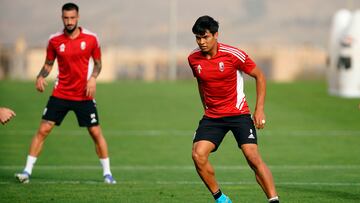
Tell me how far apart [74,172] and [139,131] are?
9698 mm

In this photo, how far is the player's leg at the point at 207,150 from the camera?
40.9 ft

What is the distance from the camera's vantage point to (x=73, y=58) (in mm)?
16219

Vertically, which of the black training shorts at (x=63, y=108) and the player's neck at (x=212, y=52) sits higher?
the player's neck at (x=212, y=52)

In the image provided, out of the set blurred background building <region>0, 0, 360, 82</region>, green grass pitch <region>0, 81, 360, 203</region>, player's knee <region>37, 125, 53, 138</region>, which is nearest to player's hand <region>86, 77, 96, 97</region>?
player's knee <region>37, 125, 53, 138</region>

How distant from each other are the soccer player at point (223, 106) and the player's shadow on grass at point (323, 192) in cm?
210

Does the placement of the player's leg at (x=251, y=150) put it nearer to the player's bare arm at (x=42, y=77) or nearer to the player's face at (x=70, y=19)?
the player's face at (x=70, y=19)

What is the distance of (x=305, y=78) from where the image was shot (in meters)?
68.2

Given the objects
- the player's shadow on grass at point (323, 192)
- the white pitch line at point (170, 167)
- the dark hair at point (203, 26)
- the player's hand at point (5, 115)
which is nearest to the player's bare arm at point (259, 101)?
the dark hair at point (203, 26)

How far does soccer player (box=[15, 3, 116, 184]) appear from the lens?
1617 cm

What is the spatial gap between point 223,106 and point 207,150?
0.60 metres

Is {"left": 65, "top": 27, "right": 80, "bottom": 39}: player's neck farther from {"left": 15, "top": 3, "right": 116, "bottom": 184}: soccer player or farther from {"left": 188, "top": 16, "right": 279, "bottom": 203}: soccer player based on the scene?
{"left": 188, "top": 16, "right": 279, "bottom": 203}: soccer player

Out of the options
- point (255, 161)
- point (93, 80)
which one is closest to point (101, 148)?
point (93, 80)

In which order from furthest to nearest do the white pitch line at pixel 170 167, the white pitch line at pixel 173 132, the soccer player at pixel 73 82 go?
the white pitch line at pixel 173 132, the white pitch line at pixel 170 167, the soccer player at pixel 73 82

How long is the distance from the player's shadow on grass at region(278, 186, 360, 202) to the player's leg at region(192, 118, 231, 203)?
2.13 metres
